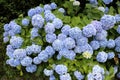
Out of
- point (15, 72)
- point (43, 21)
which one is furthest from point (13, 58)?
point (43, 21)

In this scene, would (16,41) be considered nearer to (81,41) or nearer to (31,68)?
(31,68)

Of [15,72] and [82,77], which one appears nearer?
[82,77]

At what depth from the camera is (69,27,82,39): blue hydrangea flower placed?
3135mm

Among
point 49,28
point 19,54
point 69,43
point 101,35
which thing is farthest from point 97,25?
point 19,54

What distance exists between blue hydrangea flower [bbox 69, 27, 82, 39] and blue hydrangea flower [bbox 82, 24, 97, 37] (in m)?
0.05

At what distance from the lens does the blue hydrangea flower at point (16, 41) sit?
10.9 ft

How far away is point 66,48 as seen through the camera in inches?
124

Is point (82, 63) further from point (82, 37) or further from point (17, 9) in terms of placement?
point (17, 9)

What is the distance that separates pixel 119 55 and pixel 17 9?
162 centimetres

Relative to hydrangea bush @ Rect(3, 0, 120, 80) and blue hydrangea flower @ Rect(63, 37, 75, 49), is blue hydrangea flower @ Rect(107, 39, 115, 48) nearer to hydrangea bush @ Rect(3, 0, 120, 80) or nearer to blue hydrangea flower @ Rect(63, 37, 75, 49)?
hydrangea bush @ Rect(3, 0, 120, 80)

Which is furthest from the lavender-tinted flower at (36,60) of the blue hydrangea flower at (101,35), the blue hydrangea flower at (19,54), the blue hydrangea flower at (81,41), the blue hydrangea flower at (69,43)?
the blue hydrangea flower at (101,35)

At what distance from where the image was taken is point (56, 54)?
333 cm

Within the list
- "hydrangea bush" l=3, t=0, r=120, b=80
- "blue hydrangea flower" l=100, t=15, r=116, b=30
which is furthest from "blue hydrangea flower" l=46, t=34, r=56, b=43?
"blue hydrangea flower" l=100, t=15, r=116, b=30

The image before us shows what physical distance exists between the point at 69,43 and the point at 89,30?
24 cm
